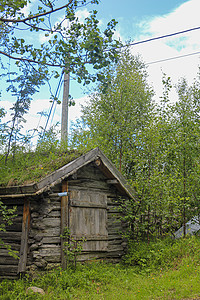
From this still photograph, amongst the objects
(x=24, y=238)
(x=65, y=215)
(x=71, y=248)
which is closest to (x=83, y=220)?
(x=65, y=215)

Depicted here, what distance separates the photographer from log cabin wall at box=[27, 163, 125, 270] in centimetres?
817

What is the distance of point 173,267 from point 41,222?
4.17 m

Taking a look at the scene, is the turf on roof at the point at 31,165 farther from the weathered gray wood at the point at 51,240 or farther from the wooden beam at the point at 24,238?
the weathered gray wood at the point at 51,240

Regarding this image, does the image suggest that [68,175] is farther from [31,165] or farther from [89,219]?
[89,219]

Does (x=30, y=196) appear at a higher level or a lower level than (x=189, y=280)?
higher

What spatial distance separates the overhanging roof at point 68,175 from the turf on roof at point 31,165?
27 cm

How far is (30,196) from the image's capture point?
8148mm

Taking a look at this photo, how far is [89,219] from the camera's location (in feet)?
31.1

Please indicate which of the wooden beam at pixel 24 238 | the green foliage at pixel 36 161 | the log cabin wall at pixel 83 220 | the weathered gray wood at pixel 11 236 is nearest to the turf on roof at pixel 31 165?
the green foliage at pixel 36 161

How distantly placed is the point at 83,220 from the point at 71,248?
3.07ft

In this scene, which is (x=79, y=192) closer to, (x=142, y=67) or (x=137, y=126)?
(x=137, y=126)

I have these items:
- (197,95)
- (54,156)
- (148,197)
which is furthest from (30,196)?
(197,95)

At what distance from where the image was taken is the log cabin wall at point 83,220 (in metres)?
8.17

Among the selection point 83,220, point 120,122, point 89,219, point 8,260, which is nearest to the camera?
point 8,260
